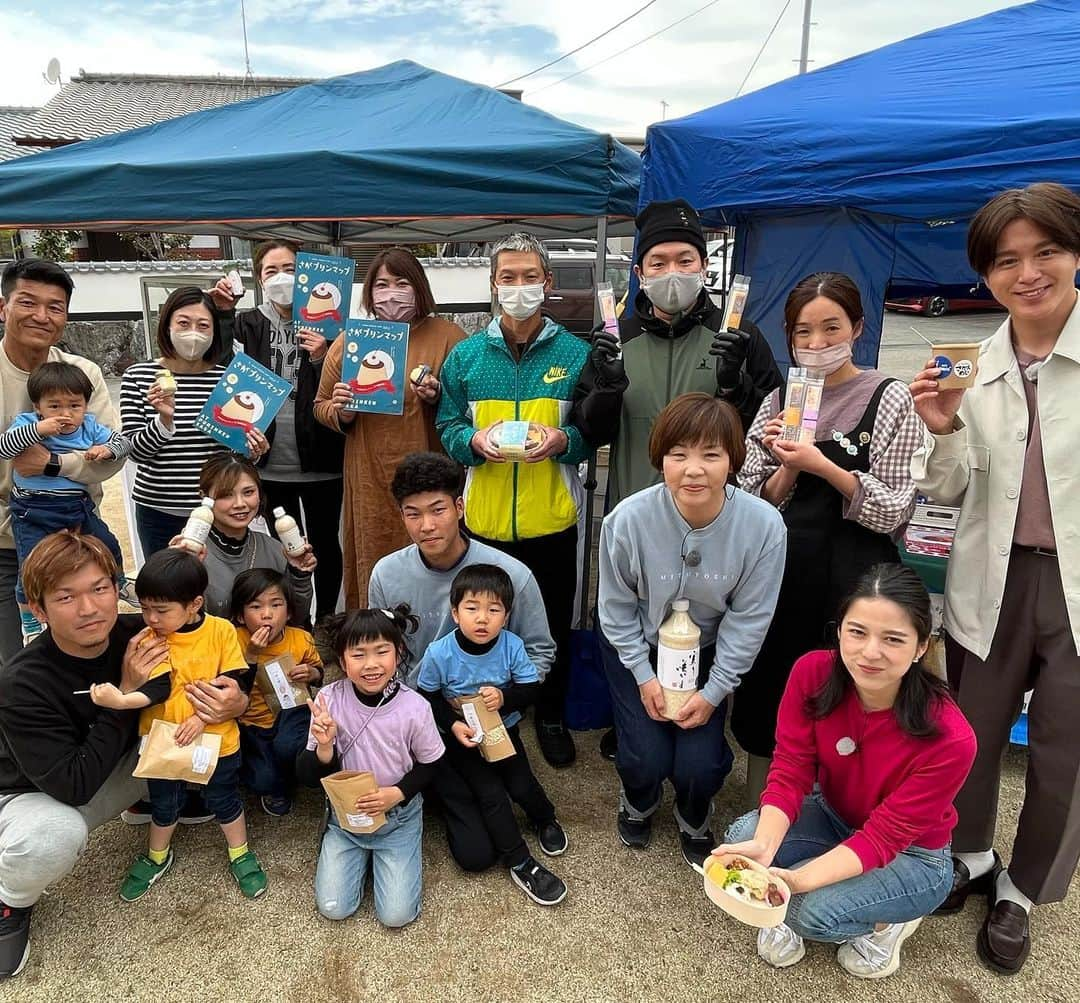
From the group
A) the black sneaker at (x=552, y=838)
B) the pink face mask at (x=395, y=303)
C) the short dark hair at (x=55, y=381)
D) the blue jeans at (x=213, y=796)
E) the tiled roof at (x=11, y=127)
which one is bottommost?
the black sneaker at (x=552, y=838)

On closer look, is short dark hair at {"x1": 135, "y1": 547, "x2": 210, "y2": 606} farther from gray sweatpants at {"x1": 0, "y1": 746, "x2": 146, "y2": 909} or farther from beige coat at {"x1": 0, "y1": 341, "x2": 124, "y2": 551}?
beige coat at {"x1": 0, "y1": 341, "x2": 124, "y2": 551}

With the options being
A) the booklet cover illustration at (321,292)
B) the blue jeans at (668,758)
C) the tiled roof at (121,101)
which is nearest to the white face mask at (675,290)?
the blue jeans at (668,758)

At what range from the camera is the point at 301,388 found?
3436mm

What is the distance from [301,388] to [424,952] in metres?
2.37

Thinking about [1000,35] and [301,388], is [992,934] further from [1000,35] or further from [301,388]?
[1000,35]

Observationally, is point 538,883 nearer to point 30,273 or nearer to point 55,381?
point 55,381

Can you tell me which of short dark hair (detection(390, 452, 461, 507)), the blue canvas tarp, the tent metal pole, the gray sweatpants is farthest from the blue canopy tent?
the gray sweatpants

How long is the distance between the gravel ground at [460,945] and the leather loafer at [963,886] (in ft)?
0.12

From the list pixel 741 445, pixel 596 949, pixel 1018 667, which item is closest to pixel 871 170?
pixel 741 445

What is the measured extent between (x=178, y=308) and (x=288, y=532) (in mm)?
1108

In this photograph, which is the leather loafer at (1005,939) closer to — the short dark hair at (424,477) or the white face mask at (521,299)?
the short dark hair at (424,477)

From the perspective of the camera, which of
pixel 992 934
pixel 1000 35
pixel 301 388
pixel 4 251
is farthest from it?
pixel 4 251

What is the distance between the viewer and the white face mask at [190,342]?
10.2ft

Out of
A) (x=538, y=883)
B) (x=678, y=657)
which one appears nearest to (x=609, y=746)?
(x=538, y=883)
